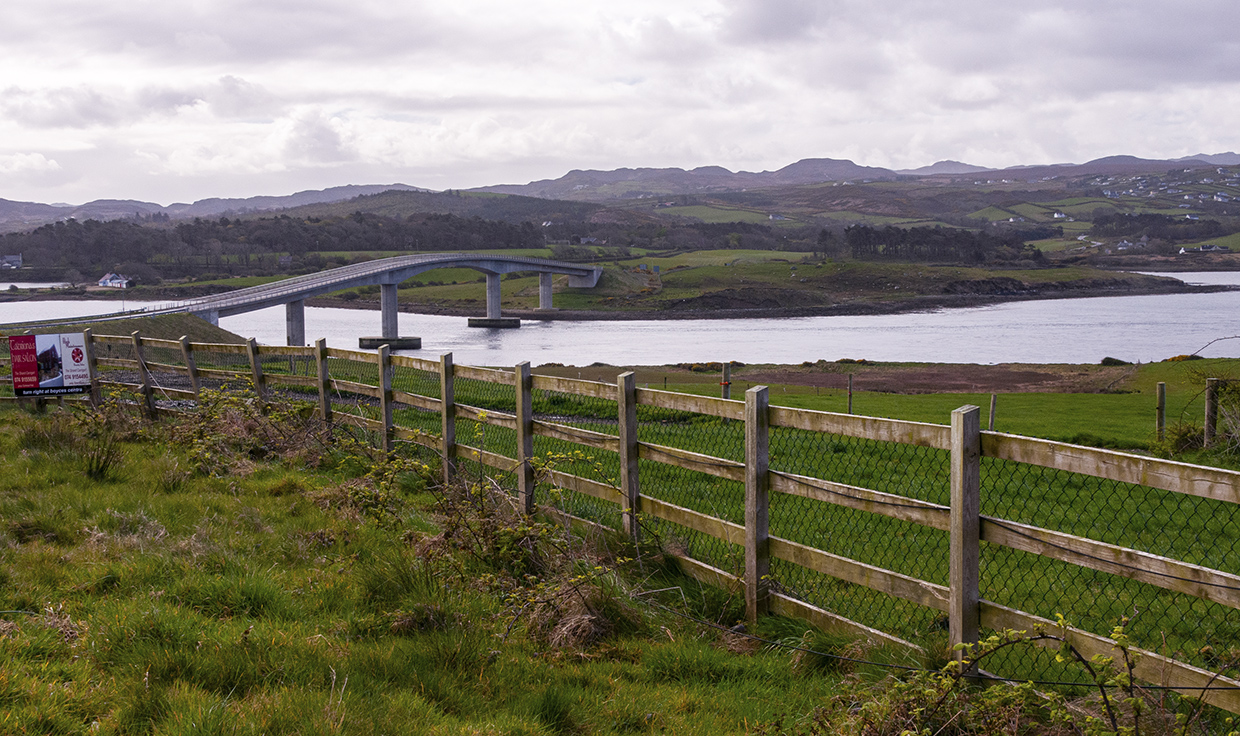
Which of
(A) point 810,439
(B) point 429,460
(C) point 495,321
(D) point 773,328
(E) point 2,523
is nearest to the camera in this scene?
(E) point 2,523

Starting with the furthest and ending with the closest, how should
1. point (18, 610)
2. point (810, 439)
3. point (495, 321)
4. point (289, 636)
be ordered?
1. point (495, 321)
2. point (810, 439)
3. point (18, 610)
4. point (289, 636)

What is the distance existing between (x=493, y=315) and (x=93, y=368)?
103 meters

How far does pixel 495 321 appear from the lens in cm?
11219

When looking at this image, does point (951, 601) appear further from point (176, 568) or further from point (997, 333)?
point (997, 333)

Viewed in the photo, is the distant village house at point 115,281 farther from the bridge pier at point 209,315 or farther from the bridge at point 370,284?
the bridge pier at point 209,315

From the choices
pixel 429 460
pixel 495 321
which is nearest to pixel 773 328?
pixel 495 321

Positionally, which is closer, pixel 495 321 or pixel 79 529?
pixel 79 529

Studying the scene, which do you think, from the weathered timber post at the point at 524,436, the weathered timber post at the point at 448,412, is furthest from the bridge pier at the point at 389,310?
the weathered timber post at the point at 524,436

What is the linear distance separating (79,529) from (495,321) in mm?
105923

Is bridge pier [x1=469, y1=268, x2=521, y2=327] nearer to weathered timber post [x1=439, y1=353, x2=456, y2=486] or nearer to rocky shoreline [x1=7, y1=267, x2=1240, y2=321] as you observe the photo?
rocky shoreline [x1=7, y1=267, x2=1240, y2=321]

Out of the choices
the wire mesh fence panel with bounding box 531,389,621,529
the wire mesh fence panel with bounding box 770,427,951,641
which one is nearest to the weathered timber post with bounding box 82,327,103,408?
the wire mesh fence panel with bounding box 531,389,621,529

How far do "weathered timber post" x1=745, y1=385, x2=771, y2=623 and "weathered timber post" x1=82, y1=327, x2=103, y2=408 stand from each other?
40.4ft

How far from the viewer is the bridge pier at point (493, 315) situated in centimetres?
11244

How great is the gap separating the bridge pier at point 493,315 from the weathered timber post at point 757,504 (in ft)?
353
